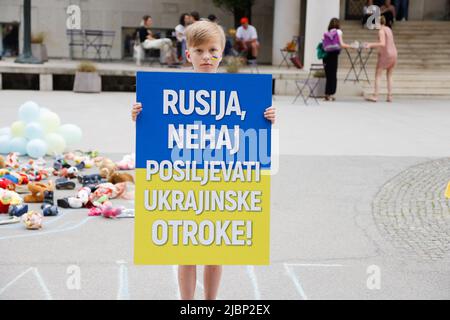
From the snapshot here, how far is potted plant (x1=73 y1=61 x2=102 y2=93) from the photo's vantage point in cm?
1995

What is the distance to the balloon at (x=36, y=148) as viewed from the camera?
9945mm

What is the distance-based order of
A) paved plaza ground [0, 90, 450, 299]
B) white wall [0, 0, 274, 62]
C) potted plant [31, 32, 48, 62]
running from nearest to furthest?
paved plaza ground [0, 90, 450, 299]
potted plant [31, 32, 48, 62]
white wall [0, 0, 274, 62]

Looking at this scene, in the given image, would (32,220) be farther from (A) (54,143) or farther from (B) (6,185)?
(A) (54,143)

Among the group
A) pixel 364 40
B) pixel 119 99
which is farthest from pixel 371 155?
pixel 364 40

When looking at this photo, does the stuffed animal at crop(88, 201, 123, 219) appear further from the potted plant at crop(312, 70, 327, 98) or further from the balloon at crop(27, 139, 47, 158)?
the potted plant at crop(312, 70, 327, 98)

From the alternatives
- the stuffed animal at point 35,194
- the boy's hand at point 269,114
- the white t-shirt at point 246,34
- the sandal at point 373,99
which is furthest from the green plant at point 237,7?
the boy's hand at point 269,114

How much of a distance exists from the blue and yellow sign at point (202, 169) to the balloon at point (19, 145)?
627 centimetres

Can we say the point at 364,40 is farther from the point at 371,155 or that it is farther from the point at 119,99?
the point at 371,155

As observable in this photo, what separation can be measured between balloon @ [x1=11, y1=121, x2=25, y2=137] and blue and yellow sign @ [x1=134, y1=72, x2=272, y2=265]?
633cm

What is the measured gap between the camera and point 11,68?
812 inches

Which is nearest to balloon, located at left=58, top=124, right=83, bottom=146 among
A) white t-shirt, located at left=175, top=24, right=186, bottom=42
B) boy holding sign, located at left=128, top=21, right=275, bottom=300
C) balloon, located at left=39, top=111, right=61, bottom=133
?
balloon, located at left=39, top=111, right=61, bottom=133

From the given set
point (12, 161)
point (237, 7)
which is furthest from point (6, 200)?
point (237, 7)

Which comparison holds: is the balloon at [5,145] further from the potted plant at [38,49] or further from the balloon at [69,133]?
the potted plant at [38,49]

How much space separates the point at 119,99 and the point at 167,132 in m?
15.1
